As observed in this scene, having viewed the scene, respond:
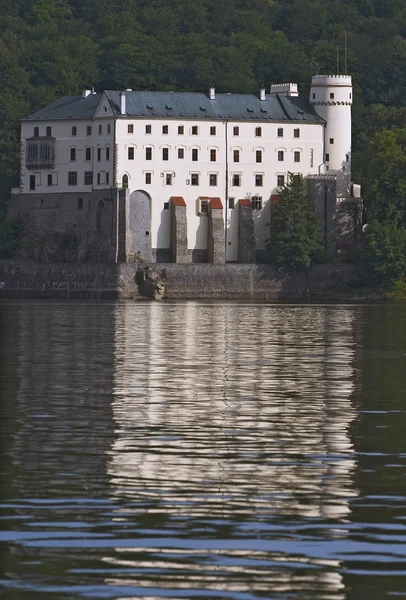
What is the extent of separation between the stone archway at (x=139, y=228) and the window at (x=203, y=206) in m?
3.57

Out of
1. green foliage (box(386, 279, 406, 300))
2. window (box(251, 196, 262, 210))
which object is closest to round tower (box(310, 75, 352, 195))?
window (box(251, 196, 262, 210))

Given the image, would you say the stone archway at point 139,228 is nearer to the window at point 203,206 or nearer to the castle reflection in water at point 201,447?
the window at point 203,206

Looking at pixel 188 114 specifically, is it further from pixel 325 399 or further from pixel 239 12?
pixel 325 399

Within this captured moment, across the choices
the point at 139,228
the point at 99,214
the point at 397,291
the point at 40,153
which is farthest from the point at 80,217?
the point at 397,291

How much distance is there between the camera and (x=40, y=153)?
118375 mm

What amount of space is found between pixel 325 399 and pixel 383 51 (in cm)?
11935

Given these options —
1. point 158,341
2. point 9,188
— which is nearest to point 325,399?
point 158,341

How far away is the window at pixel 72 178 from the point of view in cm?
11683

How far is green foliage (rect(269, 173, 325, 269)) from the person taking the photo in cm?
11219

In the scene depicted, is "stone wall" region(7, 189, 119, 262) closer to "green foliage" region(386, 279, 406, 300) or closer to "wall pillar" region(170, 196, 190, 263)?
"wall pillar" region(170, 196, 190, 263)

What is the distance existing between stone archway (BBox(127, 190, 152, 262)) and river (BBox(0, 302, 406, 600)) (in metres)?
69.5

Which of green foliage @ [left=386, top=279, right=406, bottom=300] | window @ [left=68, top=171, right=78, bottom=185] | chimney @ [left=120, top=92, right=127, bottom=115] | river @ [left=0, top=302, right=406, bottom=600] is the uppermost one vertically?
chimney @ [left=120, top=92, right=127, bottom=115]

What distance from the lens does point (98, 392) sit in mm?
33156

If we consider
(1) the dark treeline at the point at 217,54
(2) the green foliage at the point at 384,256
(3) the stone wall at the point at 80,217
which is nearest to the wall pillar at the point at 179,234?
(3) the stone wall at the point at 80,217
